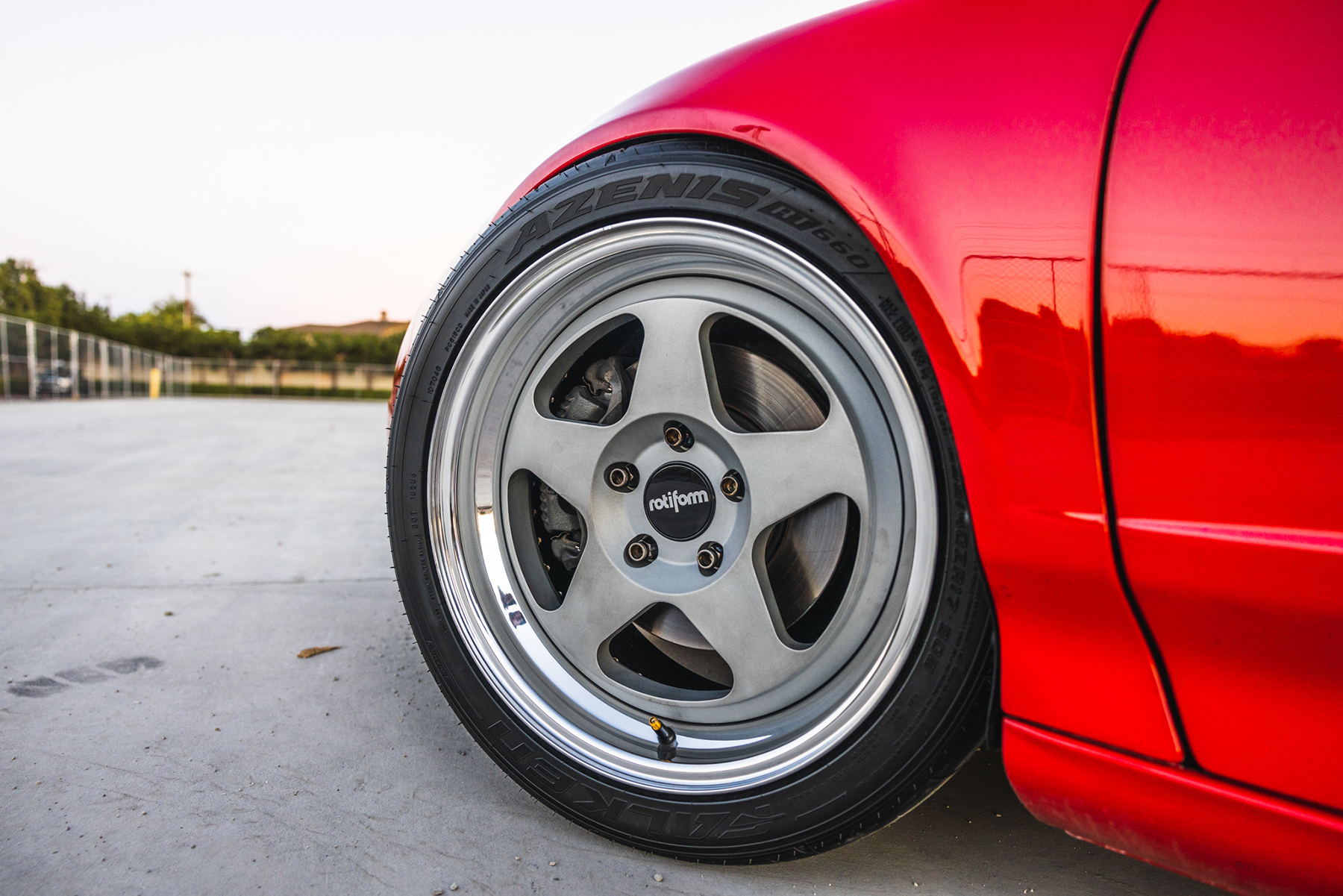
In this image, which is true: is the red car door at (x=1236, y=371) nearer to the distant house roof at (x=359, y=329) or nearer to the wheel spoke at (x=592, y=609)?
the wheel spoke at (x=592, y=609)

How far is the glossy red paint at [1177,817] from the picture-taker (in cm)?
68

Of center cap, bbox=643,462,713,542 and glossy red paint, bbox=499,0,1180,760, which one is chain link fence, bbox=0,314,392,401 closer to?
center cap, bbox=643,462,713,542

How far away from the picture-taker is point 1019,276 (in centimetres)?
80

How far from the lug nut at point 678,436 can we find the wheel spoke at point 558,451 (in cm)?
10

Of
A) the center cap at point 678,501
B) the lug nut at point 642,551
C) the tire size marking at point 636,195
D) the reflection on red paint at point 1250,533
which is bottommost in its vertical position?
the lug nut at point 642,551

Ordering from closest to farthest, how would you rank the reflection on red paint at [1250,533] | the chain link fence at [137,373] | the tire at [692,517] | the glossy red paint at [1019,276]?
the reflection on red paint at [1250,533], the glossy red paint at [1019,276], the tire at [692,517], the chain link fence at [137,373]

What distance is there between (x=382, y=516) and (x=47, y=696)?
2179mm

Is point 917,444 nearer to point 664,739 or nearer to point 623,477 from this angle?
point 623,477

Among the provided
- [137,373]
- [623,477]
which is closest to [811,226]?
[623,477]

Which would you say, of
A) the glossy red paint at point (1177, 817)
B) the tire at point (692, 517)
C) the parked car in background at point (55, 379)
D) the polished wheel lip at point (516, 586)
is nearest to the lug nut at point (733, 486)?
the tire at point (692, 517)

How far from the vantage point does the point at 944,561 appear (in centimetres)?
90

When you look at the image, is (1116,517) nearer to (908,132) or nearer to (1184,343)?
(1184,343)

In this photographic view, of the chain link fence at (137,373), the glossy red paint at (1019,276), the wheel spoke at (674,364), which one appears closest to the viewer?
the glossy red paint at (1019,276)

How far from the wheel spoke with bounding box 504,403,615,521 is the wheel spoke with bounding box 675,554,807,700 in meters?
0.25
